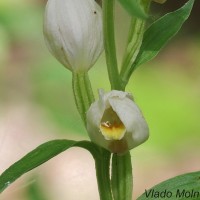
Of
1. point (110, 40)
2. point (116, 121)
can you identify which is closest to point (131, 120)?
point (116, 121)

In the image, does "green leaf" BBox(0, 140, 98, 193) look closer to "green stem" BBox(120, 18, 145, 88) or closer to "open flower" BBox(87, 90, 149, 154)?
"open flower" BBox(87, 90, 149, 154)

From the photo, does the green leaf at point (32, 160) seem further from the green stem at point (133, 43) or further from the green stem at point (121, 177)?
the green stem at point (133, 43)

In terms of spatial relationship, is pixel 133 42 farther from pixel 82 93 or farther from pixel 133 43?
pixel 82 93

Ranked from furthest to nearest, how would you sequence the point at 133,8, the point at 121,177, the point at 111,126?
the point at 121,177
the point at 111,126
the point at 133,8

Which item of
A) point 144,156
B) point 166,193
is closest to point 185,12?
point 166,193

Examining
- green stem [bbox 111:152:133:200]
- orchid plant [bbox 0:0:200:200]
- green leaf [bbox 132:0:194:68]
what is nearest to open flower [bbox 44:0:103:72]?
orchid plant [bbox 0:0:200:200]

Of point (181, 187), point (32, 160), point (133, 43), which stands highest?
point (133, 43)
